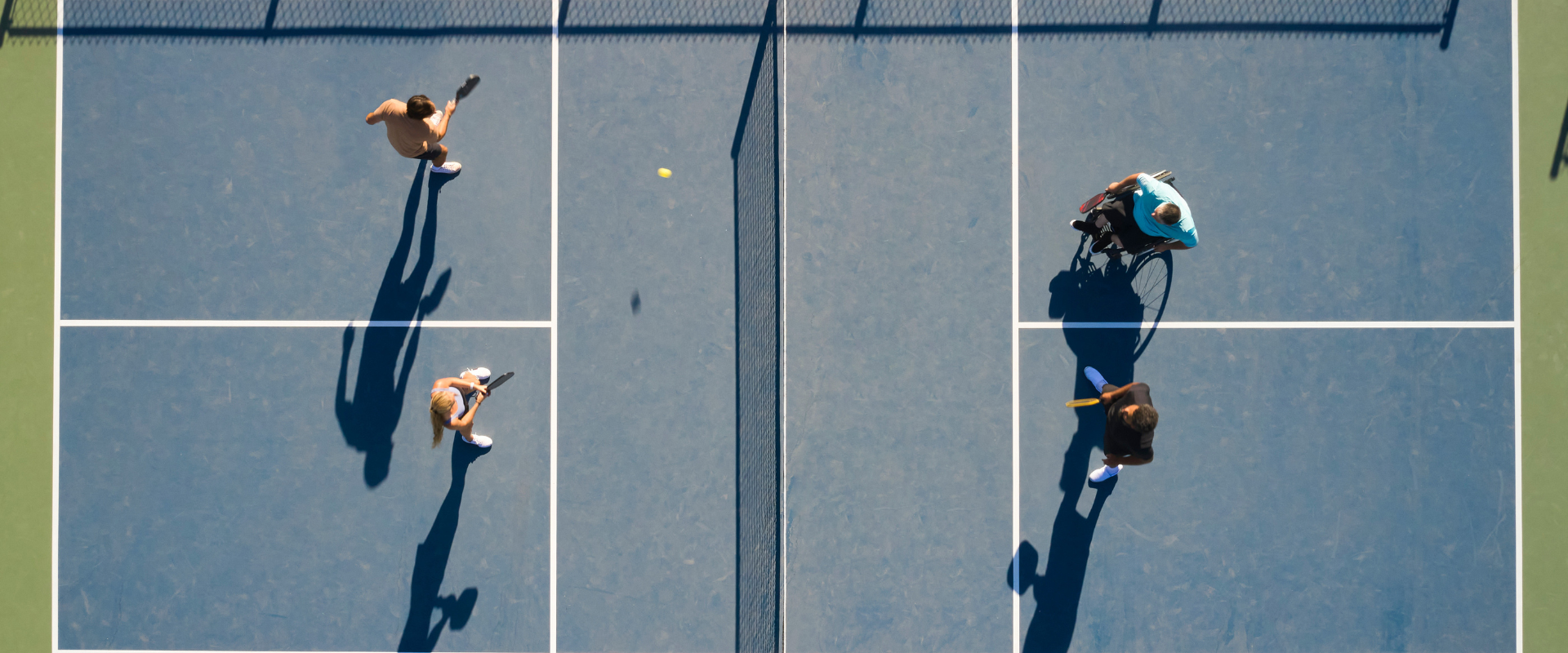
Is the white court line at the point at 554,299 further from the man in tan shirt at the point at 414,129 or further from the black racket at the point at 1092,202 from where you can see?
the black racket at the point at 1092,202

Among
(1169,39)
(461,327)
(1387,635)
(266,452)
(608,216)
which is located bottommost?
(1387,635)

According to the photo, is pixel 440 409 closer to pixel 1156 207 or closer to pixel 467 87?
pixel 467 87

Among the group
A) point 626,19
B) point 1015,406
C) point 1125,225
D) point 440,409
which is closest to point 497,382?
point 440,409

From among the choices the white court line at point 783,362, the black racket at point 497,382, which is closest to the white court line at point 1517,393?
the white court line at point 783,362

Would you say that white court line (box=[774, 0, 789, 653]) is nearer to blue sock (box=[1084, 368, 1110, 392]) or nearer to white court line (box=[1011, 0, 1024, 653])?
white court line (box=[1011, 0, 1024, 653])

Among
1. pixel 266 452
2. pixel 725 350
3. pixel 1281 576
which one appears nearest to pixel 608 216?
pixel 725 350

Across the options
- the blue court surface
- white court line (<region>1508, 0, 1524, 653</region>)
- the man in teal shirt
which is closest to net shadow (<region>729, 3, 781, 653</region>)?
the blue court surface

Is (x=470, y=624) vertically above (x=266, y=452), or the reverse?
(x=266, y=452)

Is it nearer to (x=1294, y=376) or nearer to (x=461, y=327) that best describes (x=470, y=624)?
(x=461, y=327)
